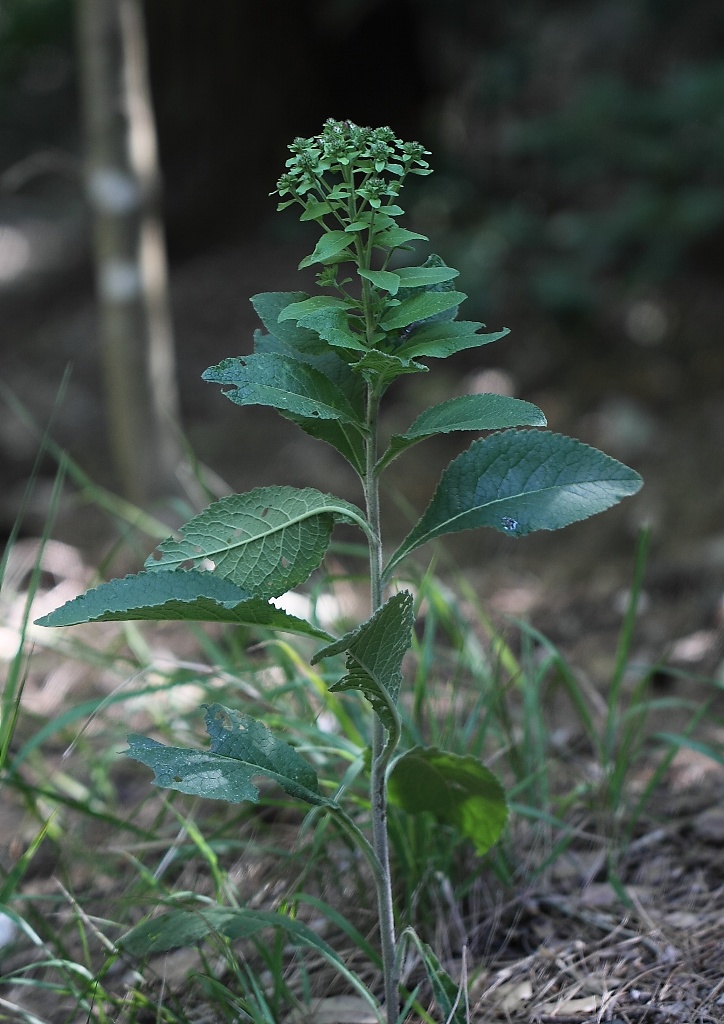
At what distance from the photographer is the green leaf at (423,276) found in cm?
86

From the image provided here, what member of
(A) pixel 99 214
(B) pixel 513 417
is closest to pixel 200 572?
(B) pixel 513 417

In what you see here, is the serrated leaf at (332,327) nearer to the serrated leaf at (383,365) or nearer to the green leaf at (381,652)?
the serrated leaf at (383,365)

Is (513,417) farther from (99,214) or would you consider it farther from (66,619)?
(99,214)

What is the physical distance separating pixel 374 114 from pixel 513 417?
16.3 ft

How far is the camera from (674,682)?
210cm

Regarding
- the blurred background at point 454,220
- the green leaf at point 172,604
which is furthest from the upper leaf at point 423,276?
the blurred background at point 454,220

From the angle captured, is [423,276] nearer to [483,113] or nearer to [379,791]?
[379,791]

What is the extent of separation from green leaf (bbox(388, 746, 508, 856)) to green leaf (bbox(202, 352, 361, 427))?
39cm

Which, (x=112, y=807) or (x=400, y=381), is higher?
(x=400, y=381)

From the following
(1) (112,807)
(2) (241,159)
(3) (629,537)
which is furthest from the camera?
(2) (241,159)

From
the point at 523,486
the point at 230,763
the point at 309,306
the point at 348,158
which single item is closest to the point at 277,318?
the point at 309,306

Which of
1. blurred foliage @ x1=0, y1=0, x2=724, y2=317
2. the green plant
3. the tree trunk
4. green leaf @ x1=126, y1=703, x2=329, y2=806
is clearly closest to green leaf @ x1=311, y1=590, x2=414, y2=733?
the green plant

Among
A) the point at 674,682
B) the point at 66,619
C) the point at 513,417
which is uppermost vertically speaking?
the point at 513,417

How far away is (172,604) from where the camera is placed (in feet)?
2.73
